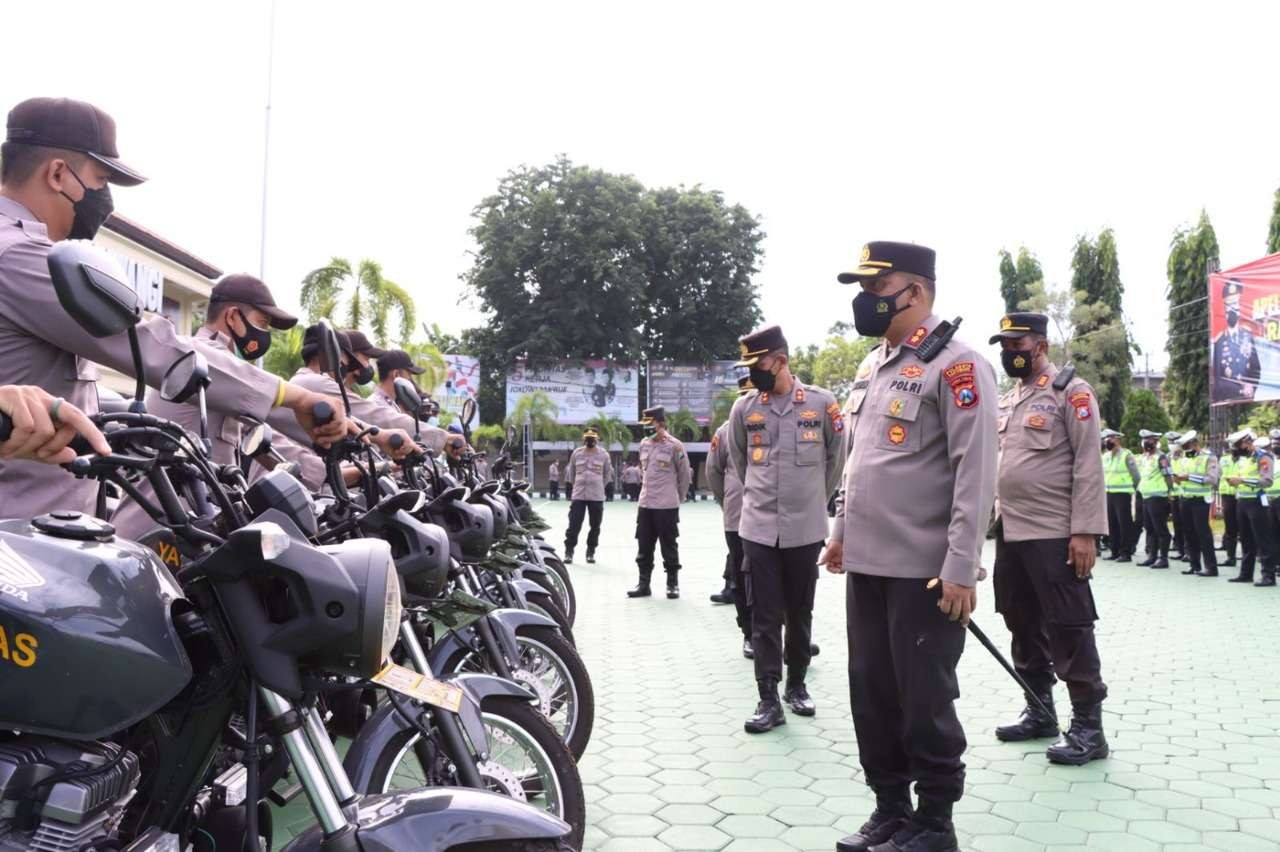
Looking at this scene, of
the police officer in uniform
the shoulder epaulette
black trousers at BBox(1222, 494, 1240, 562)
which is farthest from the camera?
black trousers at BBox(1222, 494, 1240, 562)

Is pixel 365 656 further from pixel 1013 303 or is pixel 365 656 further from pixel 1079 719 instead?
pixel 1013 303

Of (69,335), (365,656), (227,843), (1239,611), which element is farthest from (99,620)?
(1239,611)

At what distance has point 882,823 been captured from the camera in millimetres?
3570

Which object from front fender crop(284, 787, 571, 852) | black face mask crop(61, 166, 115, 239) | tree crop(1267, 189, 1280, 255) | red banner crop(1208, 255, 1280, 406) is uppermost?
tree crop(1267, 189, 1280, 255)

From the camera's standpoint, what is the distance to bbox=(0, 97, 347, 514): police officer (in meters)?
2.36

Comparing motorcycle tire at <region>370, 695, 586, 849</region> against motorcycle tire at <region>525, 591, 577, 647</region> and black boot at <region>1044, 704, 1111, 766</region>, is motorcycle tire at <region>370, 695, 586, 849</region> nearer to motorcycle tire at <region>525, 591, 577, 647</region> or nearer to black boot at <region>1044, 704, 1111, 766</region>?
motorcycle tire at <region>525, 591, 577, 647</region>

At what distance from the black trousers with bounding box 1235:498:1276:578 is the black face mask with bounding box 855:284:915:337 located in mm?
10916

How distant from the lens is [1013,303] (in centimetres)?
4100

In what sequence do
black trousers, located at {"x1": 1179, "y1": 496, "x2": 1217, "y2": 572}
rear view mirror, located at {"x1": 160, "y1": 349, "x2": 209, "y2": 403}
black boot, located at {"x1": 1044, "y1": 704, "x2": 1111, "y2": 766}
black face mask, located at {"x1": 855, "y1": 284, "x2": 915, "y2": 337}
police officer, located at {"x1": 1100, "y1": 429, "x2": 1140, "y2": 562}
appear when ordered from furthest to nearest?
police officer, located at {"x1": 1100, "y1": 429, "x2": 1140, "y2": 562}, black trousers, located at {"x1": 1179, "y1": 496, "x2": 1217, "y2": 572}, black boot, located at {"x1": 1044, "y1": 704, "x2": 1111, "y2": 766}, black face mask, located at {"x1": 855, "y1": 284, "x2": 915, "y2": 337}, rear view mirror, located at {"x1": 160, "y1": 349, "x2": 209, "y2": 403}

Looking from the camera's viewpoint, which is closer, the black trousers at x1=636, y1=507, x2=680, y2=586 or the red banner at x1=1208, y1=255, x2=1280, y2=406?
the black trousers at x1=636, y1=507, x2=680, y2=586

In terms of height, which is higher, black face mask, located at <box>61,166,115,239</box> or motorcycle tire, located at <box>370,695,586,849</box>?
black face mask, located at <box>61,166,115,239</box>

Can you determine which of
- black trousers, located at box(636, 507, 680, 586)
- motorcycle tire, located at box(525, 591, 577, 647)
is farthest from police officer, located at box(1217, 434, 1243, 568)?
motorcycle tire, located at box(525, 591, 577, 647)

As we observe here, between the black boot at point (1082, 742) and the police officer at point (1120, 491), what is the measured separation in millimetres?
11562

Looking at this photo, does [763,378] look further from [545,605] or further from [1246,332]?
[1246,332]
